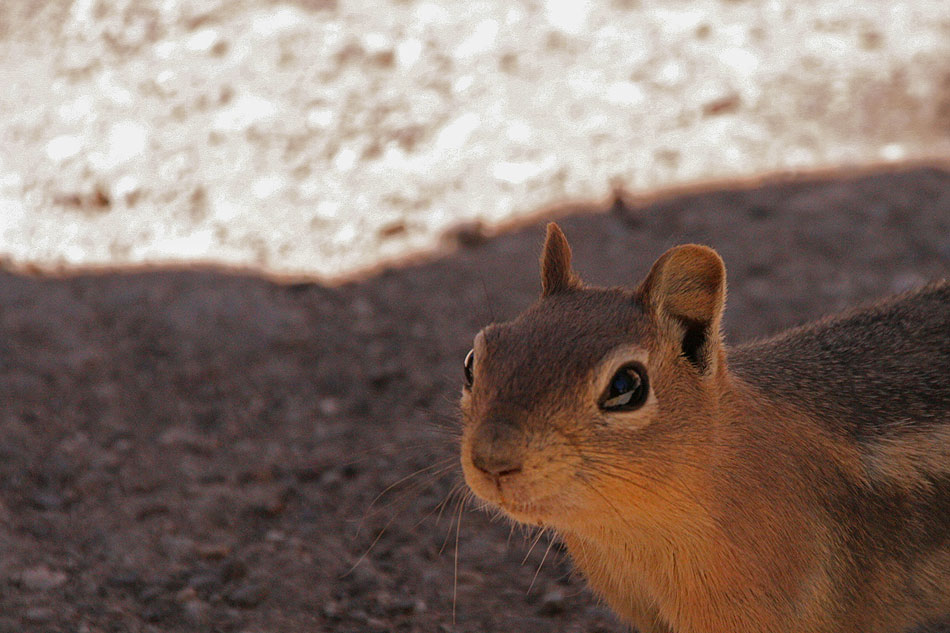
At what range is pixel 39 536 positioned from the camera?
A: 3.53 m

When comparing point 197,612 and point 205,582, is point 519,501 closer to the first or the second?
point 197,612

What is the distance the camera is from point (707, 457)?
2611 millimetres

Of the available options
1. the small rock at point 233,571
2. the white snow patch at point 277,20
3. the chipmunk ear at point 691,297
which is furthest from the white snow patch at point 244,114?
the chipmunk ear at point 691,297

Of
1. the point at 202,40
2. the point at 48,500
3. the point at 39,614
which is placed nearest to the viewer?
the point at 39,614

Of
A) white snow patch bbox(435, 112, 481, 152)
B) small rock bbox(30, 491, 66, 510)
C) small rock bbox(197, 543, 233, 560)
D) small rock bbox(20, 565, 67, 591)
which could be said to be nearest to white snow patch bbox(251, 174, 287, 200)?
white snow patch bbox(435, 112, 481, 152)

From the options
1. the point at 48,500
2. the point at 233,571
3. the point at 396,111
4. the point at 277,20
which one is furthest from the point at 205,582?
the point at 277,20

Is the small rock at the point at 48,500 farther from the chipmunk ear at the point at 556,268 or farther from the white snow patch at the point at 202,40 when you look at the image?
the white snow patch at the point at 202,40

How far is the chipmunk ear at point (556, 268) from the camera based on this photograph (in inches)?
116

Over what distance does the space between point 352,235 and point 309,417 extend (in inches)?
50.0

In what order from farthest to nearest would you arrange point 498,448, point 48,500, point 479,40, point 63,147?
1. point 479,40
2. point 63,147
3. point 48,500
4. point 498,448

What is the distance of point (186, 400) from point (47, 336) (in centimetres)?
→ 69

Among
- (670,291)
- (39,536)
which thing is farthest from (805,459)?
(39,536)

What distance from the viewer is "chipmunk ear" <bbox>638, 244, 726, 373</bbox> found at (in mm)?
2633

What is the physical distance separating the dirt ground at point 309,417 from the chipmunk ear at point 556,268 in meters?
0.37
